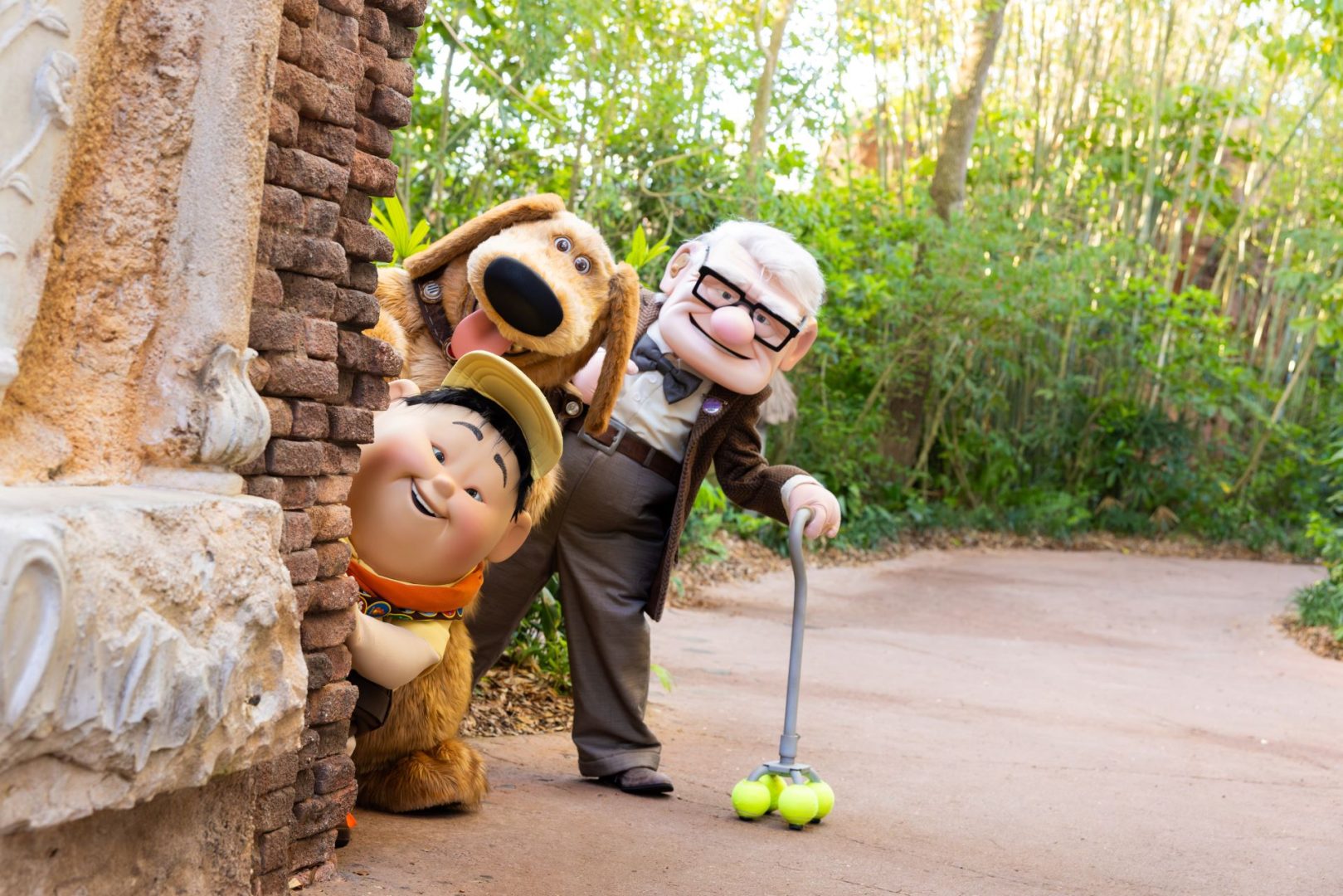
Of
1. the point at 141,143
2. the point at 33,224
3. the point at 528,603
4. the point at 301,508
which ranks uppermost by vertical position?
the point at 141,143

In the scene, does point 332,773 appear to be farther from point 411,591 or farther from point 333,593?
point 411,591

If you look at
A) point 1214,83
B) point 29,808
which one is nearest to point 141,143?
point 29,808

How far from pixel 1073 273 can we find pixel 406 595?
1204cm

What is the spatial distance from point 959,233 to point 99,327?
11655 mm

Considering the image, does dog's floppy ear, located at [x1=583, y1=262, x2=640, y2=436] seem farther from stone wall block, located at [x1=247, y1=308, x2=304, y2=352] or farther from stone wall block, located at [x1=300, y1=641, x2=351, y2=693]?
stone wall block, located at [x1=247, y1=308, x2=304, y2=352]

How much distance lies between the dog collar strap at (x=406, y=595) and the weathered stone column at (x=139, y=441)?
84 centimetres

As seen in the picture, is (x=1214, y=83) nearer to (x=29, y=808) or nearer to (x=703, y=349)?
(x=703, y=349)

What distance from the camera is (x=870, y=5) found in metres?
13.4

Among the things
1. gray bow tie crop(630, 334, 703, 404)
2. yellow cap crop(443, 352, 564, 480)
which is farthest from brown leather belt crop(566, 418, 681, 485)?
yellow cap crop(443, 352, 564, 480)

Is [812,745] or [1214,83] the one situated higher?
[1214,83]

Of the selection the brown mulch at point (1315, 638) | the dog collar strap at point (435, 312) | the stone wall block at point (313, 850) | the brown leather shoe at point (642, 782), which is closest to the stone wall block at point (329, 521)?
the stone wall block at point (313, 850)

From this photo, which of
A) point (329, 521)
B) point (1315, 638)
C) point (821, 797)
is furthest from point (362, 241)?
point (1315, 638)

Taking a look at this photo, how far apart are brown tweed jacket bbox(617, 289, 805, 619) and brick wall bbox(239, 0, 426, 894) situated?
54.4 inches

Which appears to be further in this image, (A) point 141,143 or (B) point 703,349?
(B) point 703,349
